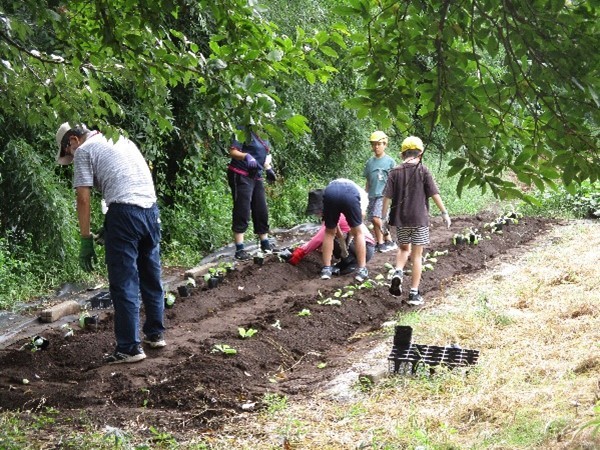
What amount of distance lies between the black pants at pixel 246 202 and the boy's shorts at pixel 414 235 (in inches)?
107

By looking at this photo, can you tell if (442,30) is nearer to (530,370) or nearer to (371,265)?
(530,370)

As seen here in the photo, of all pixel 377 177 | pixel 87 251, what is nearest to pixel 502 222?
pixel 377 177

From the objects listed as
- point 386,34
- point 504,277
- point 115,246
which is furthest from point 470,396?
point 504,277

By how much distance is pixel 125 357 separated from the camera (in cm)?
681

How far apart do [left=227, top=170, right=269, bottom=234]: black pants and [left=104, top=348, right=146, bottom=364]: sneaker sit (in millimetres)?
4400

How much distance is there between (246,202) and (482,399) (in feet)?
20.5

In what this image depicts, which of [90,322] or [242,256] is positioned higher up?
[242,256]

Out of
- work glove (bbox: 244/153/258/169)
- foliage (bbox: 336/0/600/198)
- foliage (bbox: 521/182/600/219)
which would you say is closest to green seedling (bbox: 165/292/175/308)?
work glove (bbox: 244/153/258/169)

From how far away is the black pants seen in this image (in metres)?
11.0

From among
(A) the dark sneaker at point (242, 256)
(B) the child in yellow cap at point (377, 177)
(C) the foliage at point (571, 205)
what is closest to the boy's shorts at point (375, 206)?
(B) the child in yellow cap at point (377, 177)

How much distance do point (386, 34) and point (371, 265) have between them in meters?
6.89

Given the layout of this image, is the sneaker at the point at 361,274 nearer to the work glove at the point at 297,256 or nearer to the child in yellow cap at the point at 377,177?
the work glove at the point at 297,256

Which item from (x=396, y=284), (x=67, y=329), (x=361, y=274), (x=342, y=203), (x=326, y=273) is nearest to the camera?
(x=67, y=329)

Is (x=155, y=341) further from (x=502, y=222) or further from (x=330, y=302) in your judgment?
(x=502, y=222)
